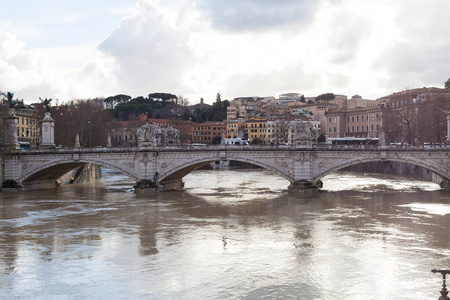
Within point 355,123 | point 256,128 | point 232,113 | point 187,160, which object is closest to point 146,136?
point 187,160

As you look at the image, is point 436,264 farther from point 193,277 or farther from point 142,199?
point 142,199

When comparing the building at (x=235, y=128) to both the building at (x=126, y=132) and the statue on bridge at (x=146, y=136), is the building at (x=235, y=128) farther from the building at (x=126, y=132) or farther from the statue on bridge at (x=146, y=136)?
the statue on bridge at (x=146, y=136)

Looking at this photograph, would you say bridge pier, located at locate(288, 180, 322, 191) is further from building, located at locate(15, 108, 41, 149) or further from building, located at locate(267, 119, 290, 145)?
building, located at locate(15, 108, 41, 149)

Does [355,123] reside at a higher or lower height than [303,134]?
higher

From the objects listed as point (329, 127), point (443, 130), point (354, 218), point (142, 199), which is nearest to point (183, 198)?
point (142, 199)

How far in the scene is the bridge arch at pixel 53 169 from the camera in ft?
130

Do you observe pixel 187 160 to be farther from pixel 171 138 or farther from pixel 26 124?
pixel 26 124

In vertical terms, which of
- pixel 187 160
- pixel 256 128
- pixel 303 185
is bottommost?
pixel 303 185

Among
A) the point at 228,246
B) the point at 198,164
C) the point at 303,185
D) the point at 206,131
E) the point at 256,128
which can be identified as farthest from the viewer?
the point at 206,131

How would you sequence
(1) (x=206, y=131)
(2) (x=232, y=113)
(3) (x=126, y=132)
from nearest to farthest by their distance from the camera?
(3) (x=126, y=132), (1) (x=206, y=131), (2) (x=232, y=113)

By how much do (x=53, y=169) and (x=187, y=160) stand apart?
12.1 meters

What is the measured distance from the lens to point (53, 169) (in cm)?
4303

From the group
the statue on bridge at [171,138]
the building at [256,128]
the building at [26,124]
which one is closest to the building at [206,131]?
the building at [256,128]

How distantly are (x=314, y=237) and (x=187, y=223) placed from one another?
6776mm
